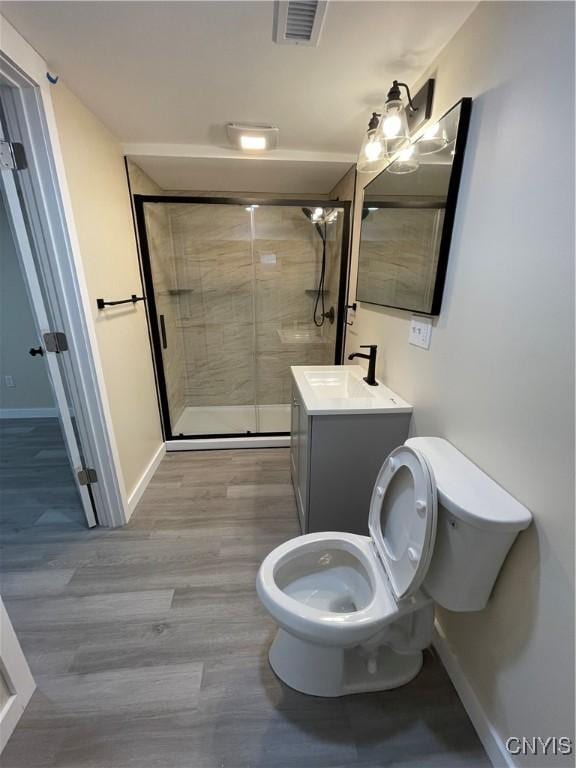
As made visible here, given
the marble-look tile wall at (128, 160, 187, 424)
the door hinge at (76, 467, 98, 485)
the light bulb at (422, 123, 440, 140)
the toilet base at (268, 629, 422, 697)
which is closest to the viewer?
the toilet base at (268, 629, 422, 697)

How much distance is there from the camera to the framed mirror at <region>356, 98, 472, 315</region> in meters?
1.10

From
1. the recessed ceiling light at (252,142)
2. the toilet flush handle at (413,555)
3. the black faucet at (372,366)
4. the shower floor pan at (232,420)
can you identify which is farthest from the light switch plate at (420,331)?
the shower floor pan at (232,420)

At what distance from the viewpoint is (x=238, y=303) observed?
2994 mm

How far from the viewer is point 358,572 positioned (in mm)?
1238

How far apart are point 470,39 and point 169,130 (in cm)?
157

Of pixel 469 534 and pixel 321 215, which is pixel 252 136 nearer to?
pixel 321 215

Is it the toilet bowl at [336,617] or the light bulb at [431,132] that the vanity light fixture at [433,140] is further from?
the toilet bowl at [336,617]

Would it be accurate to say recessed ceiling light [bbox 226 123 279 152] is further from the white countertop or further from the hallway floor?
the hallway floor

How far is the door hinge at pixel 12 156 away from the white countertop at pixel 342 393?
5.10ft

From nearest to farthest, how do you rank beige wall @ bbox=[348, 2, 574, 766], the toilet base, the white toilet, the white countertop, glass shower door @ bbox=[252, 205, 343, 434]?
1. beige wall @ bbox=[348, 2, 574, 766]
2. the white toilet
3. the toilet base
4. the white countertop
5. glass shower door @ bbox=[252, 205, 343, 434]

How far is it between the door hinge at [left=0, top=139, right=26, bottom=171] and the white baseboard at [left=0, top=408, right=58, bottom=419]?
2.67 metres

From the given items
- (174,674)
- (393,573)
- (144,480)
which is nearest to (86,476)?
(144,480)

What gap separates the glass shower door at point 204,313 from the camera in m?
2.58

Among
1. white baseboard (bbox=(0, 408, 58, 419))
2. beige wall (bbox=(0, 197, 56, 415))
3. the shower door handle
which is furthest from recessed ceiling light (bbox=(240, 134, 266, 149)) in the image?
white baseboard (bbox=(0, 408, 58, 419))
